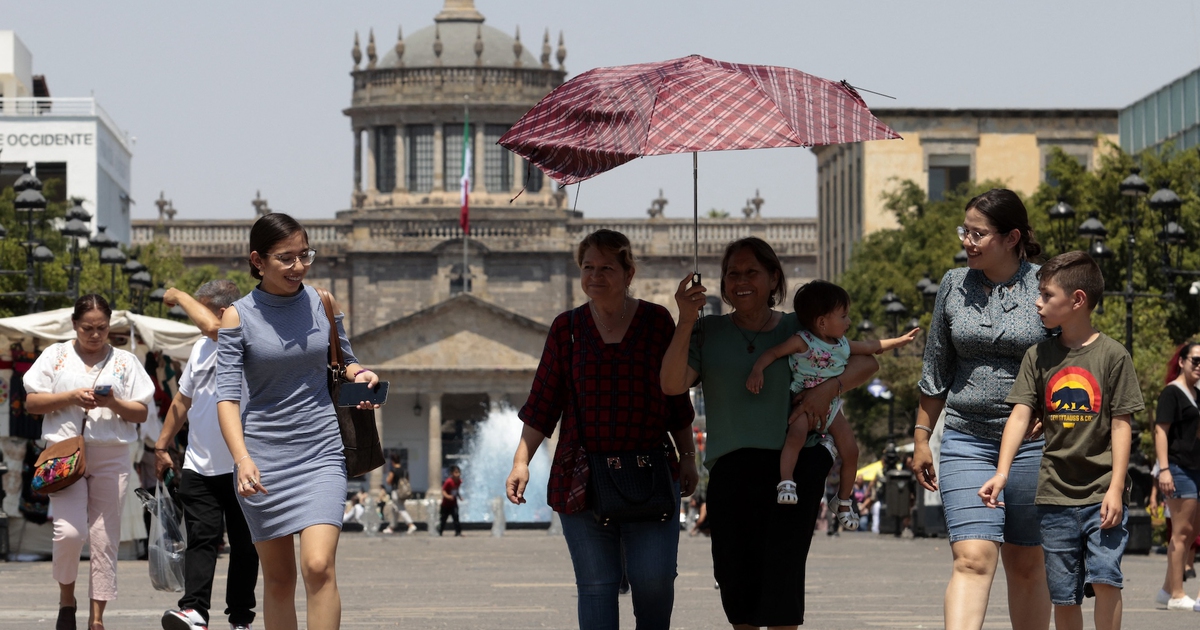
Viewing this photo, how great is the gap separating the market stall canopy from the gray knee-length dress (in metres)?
11.0

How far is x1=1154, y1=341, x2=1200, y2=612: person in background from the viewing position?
44.9 ft

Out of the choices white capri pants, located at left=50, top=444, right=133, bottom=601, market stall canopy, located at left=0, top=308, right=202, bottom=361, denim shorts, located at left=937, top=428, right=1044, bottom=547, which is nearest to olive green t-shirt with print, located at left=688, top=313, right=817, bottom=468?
denim shorts, located at left=937, top=428, right=1044, bottom=547

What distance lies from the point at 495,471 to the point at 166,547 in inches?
2661

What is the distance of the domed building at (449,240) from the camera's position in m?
89.3

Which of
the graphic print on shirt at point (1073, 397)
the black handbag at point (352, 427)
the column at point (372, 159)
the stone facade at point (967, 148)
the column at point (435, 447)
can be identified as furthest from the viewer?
the column at point (372, 159)

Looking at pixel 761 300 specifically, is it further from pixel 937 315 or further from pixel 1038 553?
pixel 1038 553

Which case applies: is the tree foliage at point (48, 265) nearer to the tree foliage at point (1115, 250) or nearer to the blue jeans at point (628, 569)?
the tree foliage at point (1115, 250)

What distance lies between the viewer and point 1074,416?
8.20 metres

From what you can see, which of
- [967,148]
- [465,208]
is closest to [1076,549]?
[967,148]

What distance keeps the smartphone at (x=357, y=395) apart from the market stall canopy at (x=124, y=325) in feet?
36.2

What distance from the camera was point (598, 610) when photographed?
8.06 metres

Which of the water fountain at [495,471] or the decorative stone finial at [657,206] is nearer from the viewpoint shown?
the water fountain at [495,471]

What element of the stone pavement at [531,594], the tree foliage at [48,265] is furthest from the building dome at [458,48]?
the stone pavement at [531,594]

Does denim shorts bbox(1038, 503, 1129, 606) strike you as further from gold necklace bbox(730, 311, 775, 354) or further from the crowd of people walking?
gold necklace bbox(730, 311, 775, 354)
